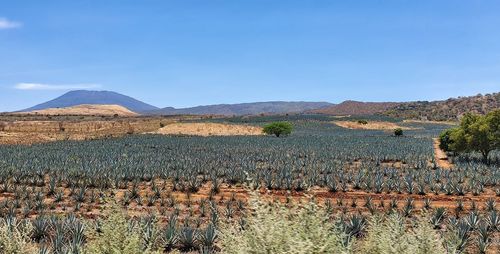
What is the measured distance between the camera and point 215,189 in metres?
21.9

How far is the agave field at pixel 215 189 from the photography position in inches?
503

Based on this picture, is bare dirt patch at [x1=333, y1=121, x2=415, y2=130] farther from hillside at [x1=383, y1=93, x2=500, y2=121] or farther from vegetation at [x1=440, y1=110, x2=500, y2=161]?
vegetation at [x1=440, y1=110, x2=500, y2=161]

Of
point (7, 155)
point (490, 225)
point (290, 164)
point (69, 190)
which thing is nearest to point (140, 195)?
point (69, 190)

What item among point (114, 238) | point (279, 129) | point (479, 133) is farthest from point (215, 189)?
point (279, 129)

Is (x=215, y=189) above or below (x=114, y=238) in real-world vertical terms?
below

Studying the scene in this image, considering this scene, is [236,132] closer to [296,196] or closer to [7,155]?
[7,155]

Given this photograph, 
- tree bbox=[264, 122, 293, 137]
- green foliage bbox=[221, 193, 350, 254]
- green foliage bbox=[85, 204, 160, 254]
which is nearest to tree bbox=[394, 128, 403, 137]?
tree bbox=[264, 122, 293, 137]

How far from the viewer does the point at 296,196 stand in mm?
21047

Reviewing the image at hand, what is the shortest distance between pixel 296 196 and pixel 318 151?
1647cm

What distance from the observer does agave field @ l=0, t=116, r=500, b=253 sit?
12781 mm

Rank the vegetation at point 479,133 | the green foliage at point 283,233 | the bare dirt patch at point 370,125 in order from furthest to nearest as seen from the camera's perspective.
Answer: the bare dirt patch at point 370,125 → the vegetation at point 479,133 → the green foliage at point 283,233

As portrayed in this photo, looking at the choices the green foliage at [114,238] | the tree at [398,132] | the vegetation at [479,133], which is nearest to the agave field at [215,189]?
the green foliage at [114,238]

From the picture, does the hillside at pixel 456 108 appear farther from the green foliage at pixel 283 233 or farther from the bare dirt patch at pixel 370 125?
the green foliage at pixel 283 233

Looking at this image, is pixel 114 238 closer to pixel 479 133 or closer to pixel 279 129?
pixel 479 133
